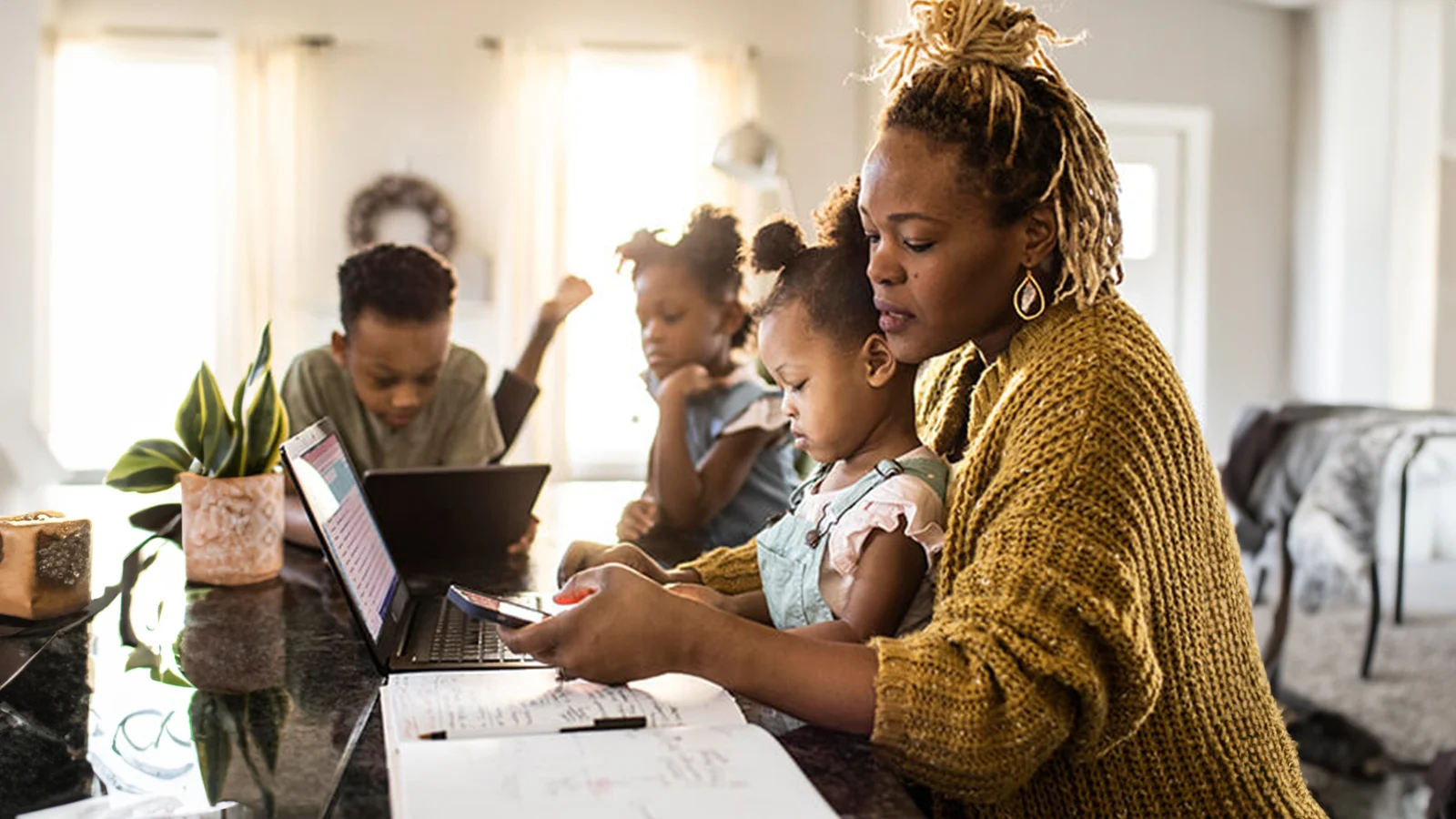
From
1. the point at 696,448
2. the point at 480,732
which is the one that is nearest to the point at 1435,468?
the point at 696,448

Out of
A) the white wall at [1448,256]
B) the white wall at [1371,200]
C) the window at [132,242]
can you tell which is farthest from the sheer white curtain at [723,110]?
the white wall at [1448,256]

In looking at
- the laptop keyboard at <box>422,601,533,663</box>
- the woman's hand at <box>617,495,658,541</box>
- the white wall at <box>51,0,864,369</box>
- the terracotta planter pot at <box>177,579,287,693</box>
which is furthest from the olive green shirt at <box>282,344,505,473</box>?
the white wall at <box>51,0,864,369</box>

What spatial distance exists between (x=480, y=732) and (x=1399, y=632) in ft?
14.5

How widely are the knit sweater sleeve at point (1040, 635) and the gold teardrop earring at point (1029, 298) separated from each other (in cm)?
13

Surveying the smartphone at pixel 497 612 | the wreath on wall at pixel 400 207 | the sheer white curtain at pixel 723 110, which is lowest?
the smartphone at pixel 497 612

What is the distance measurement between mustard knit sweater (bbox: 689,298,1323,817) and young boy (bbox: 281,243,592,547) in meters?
1.25

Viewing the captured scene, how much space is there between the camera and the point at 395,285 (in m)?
2.10

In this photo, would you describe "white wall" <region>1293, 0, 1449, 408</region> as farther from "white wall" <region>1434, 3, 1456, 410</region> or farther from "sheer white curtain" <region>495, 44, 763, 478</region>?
"sheer white curtain" <region>495, 44, 763, 478</region>

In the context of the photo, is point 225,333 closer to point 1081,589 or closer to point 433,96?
point 433,96

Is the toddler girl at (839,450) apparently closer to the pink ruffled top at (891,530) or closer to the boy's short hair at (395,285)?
the pink ruffled top at (891,530)

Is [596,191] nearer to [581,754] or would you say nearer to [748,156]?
[748,156]

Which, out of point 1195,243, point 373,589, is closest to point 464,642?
point 373,589

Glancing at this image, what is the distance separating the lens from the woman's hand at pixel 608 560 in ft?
4.38

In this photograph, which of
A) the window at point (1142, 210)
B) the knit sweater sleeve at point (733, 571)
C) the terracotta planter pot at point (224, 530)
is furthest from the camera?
the window at point (1142, 210)
